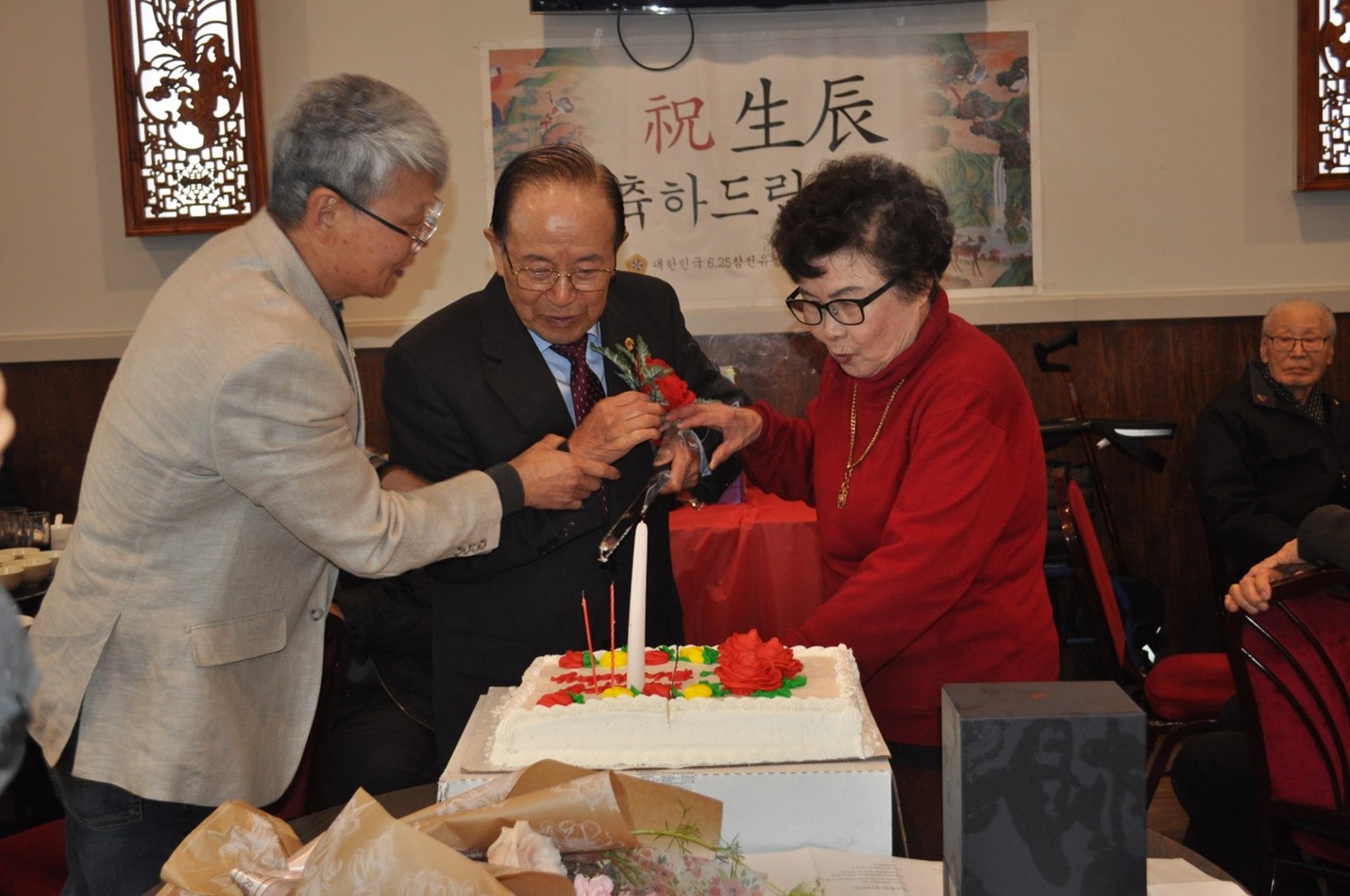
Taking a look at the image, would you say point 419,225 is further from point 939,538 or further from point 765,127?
point 765,127

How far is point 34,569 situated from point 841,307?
7.87 feet

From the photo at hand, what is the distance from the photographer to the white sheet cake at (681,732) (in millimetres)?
1339

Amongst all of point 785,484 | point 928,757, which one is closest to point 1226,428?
point 785,484

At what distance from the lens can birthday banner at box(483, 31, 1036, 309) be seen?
14.8 feet

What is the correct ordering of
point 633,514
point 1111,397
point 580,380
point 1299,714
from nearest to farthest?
point 633,514 → point 580,380 → point 1299,714 → point 1111,397

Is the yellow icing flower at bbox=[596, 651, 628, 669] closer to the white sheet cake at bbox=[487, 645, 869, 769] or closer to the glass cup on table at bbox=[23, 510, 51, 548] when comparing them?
the white sheet cake at bbox=[487, 645, 869, 769]

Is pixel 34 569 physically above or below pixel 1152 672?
above

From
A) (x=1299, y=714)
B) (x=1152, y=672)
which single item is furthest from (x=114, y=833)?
(x=1152, y=672)

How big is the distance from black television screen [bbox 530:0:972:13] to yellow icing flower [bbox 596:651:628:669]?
3316mm

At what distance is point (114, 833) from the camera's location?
1551 mm

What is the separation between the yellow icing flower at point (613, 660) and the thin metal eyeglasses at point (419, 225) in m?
0.60

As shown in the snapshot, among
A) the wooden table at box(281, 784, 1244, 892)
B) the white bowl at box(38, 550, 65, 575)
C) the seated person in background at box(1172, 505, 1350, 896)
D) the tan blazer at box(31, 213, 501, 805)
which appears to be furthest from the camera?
the white bowl at box(38, 550, 65, 575)

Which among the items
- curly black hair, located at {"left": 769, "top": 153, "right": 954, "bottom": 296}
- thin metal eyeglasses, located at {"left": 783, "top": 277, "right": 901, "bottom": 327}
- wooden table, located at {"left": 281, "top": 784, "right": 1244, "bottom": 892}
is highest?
curly black hair, located at {"left": 769, "top": 153, "right": 954, "bottom": 296}

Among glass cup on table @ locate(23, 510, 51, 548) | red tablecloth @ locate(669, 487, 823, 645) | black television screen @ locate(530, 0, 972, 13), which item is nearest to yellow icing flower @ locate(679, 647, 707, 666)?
red tablecloth @ locate(669, 487, 823, 645)
